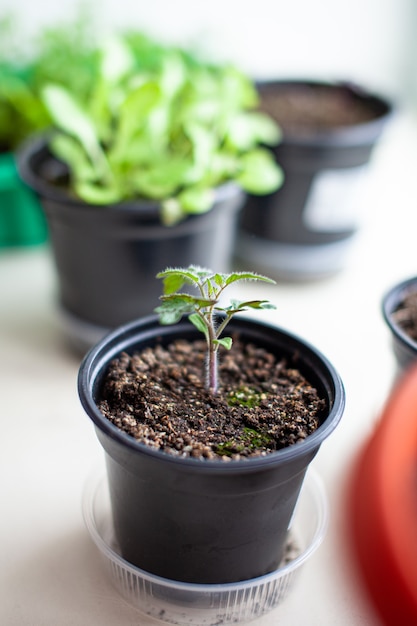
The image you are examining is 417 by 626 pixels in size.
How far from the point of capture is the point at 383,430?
1.33ft

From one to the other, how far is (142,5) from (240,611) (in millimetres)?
1223

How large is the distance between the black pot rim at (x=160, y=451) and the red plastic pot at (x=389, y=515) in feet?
0.42

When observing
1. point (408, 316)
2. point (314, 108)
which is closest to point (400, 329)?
point (408, 316)

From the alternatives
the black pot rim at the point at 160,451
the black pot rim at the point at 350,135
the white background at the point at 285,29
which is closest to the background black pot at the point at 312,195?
the black pot rim at the point at 350,135

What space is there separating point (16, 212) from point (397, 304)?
75 cm

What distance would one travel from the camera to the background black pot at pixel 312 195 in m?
1.12

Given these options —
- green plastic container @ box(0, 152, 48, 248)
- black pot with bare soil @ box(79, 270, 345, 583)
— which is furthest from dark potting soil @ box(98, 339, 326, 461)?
green plastic container @ box(0, 152, 48, 248)

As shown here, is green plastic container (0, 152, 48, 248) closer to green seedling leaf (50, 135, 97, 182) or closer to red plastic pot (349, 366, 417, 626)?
green seedling leaf (50, 135, 97, 182)

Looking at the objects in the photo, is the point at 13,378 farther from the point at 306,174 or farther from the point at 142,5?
the point at 142,5

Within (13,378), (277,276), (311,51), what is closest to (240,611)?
(13,378)

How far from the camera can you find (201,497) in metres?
0.55

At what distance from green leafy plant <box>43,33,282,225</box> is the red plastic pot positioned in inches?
21.4

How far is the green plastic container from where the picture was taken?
112 centimetres

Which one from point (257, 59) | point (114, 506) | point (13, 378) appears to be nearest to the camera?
point (114, 506)
